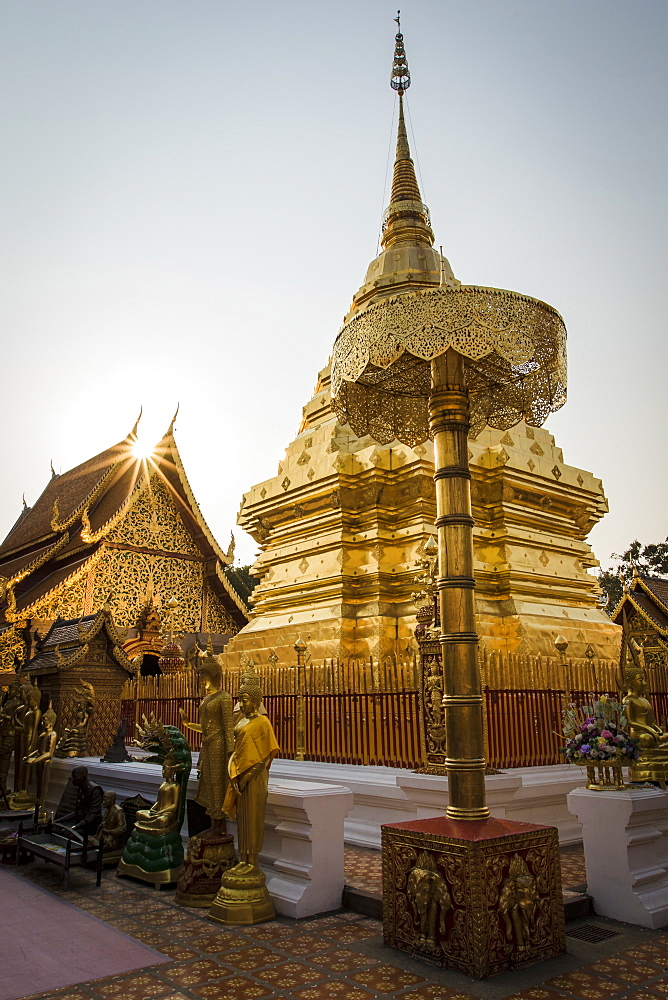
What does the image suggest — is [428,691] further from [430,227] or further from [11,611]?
[11,611]

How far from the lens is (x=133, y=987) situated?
10.3ft

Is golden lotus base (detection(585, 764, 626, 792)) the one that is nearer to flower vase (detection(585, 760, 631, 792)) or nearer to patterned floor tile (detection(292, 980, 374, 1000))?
flower vase (detection(585, 760, 631, 792))

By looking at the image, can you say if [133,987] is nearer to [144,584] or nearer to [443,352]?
[443,352]

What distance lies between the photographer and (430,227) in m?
11.6

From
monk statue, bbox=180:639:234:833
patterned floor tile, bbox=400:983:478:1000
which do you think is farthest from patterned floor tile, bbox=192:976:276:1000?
monk statue, bbox=180:639:234:833

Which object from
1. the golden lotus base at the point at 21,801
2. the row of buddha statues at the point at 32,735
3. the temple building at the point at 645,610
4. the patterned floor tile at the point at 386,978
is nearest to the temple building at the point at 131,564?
the row of buddha statues at the point at 32,735

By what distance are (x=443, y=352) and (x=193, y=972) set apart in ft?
10.4

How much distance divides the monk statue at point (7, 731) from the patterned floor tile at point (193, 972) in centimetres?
501

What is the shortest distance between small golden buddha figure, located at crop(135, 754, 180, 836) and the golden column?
189 centimetres

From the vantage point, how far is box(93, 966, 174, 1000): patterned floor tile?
120 inches

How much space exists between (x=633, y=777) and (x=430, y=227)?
8.97 m

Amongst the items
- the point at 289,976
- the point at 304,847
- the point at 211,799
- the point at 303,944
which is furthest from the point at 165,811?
the point at 289,976

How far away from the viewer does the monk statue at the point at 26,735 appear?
754 cm

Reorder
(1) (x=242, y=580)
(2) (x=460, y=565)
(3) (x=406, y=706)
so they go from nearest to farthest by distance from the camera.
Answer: (2) (x=460, y=565)
(3) (x=406, y=706)
(1) (x=242, y=580)
